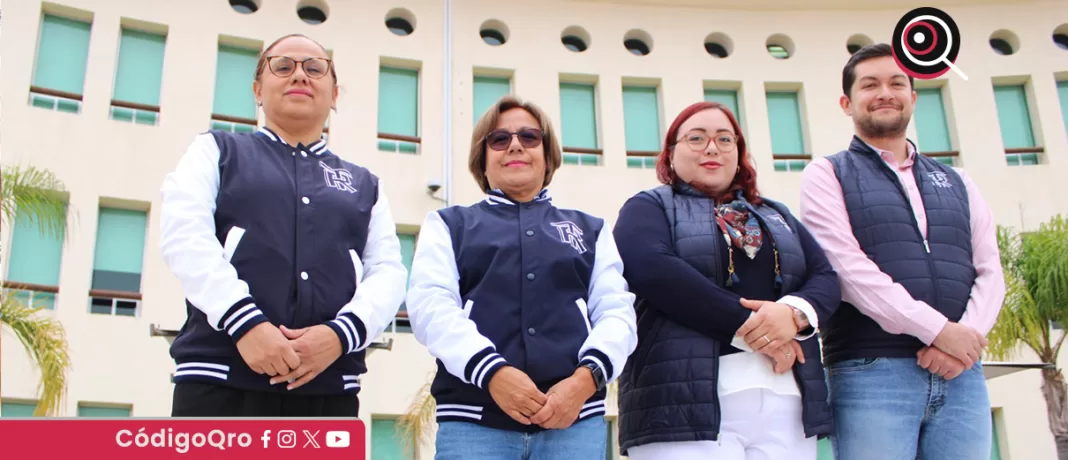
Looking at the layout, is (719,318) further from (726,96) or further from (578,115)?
(726,96)

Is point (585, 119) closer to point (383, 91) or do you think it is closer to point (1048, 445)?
point (383, 91)

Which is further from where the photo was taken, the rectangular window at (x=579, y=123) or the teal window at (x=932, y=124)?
the teal window at (x=932, y=124)

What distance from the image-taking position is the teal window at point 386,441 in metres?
13.8

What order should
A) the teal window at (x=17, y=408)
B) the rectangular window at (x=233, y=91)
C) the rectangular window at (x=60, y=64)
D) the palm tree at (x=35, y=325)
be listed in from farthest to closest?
1. the rectangular window at (x=233, y=91)
2. the rectangular window at (x=60, y=64)
3. the teal window at (x=17, y=408)
4. the palm tree at (x=35, y=325)

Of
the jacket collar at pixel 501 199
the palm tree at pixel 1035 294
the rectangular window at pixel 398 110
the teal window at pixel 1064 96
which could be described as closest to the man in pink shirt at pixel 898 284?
the jacket collar at pixel 501 199

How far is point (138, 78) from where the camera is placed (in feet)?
47.2

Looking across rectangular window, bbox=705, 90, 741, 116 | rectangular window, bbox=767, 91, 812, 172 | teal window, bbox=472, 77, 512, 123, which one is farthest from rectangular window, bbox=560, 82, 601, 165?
rectangular window, bbox=767, 91, 812, 172

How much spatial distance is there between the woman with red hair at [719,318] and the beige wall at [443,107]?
412 inches

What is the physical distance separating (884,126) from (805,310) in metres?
1.09

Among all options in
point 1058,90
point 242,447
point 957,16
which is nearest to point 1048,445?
point 1058,90

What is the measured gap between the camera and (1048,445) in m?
15.3

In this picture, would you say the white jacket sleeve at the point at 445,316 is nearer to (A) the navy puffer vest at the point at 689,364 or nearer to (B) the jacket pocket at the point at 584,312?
(B) the jacket pocket at the point at 584,312

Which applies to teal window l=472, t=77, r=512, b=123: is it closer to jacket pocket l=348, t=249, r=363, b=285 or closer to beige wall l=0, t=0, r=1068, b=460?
beige wall l=0, t=0, r=1068, b=460

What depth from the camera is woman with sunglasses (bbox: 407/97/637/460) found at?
3238 mm
